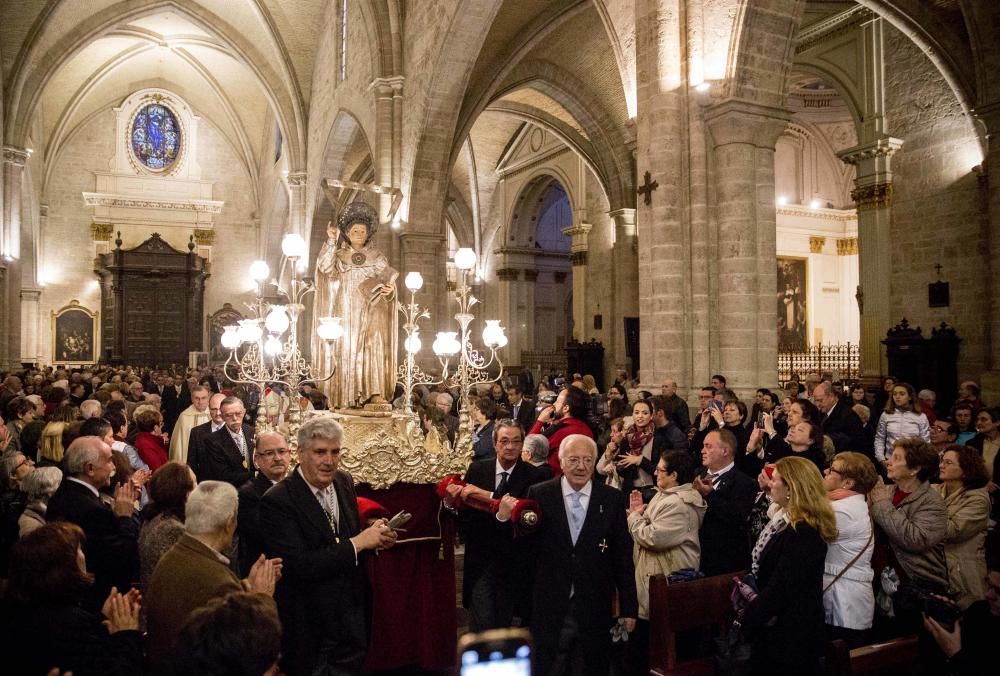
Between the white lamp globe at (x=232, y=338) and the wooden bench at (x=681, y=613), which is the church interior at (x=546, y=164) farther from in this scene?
the wooden bench at (x=681, y=613)

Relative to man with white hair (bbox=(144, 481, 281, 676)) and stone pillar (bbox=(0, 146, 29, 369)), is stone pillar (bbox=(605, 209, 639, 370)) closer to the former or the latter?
stone pillar (bbox=(0, 146, 29, 369))

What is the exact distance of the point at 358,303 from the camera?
7.89 metres

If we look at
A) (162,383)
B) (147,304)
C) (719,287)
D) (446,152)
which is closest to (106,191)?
(147,304)

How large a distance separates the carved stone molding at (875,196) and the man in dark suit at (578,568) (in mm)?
Answer: 14340

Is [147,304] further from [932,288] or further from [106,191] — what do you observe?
[932,288]

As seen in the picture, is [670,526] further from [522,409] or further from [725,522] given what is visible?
[522,409]

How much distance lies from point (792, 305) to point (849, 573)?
2166 centimetres

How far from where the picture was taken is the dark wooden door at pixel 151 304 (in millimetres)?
27000

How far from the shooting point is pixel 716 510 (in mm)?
4062

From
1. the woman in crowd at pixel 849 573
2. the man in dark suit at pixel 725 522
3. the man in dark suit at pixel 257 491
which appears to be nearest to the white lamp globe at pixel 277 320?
the man in dark suit at pixel 257 491

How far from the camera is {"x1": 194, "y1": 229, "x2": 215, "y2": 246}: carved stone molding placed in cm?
2936

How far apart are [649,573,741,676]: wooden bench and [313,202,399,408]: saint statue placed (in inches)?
185

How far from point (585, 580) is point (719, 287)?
226 inches

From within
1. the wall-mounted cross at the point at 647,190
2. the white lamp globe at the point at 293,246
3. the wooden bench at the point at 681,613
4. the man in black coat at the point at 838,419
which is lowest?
the wooden bench at the point at 681,613
